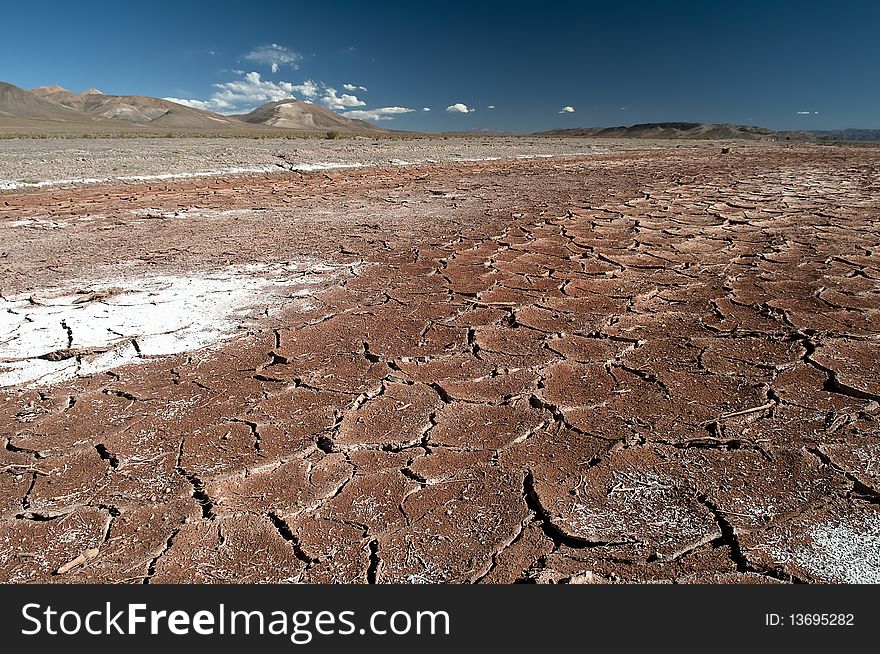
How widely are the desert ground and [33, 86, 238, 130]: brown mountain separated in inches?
5035

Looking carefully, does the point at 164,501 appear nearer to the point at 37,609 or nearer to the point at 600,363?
the point at 37,609

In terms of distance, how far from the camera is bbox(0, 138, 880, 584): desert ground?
155cm

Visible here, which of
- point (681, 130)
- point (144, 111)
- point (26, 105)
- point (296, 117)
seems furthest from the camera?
point (296, 117)

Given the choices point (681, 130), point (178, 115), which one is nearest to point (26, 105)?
point (178, 115)

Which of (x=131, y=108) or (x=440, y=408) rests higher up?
(x=131, y=108)

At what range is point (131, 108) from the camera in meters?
→ 134

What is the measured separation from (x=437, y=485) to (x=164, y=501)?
0.83m

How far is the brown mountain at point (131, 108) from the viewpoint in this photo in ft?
405

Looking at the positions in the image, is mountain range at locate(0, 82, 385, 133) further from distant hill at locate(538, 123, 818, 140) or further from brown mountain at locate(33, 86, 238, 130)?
distant hill at locate(538, 123, 818, 140)

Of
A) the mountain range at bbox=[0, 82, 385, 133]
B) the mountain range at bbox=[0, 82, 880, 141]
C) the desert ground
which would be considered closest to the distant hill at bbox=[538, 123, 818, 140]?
the mountain range at bbox=[0, 82, 880, 141]

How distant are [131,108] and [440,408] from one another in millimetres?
157639

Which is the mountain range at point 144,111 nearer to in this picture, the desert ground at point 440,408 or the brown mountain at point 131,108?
the brown mountain at point 131,108

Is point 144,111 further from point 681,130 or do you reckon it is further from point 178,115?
point 681,130

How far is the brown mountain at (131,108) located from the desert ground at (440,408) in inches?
5035
